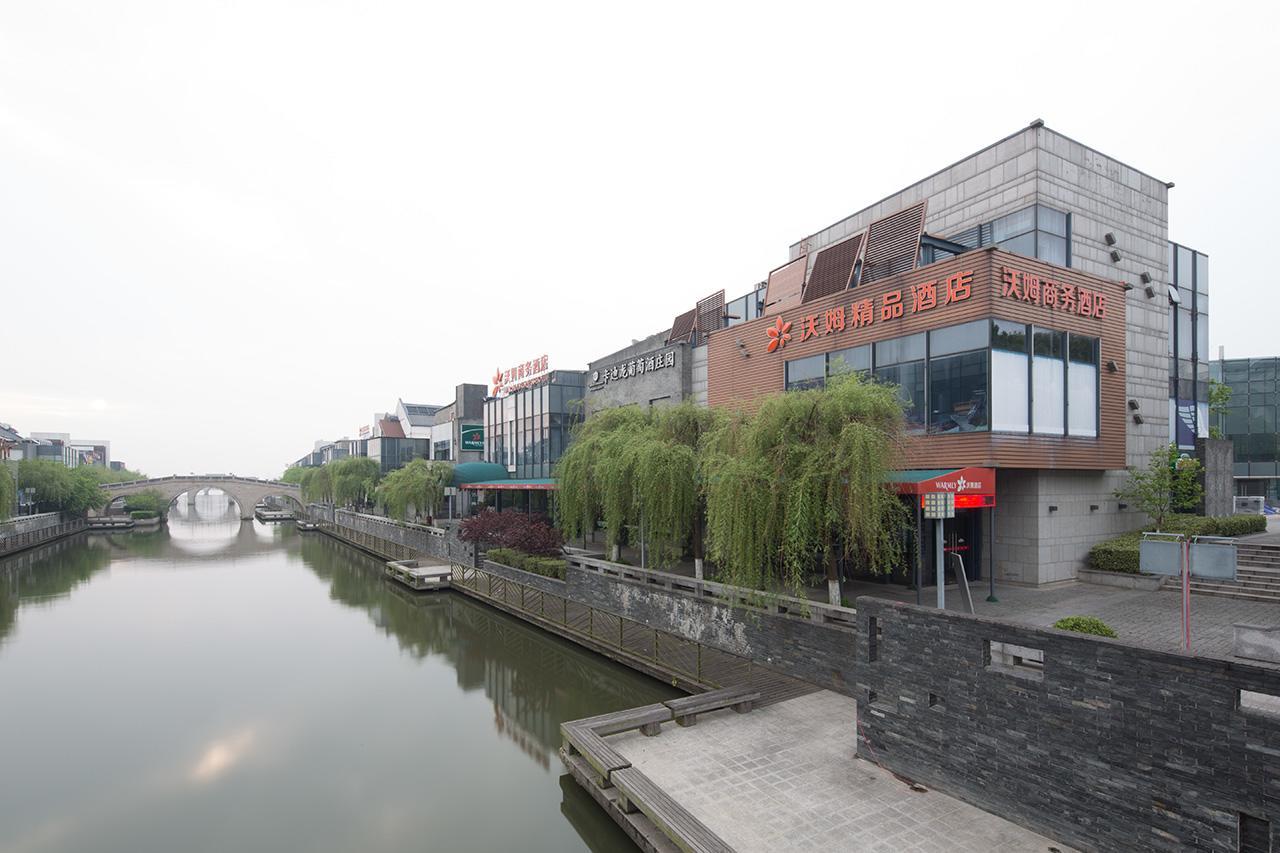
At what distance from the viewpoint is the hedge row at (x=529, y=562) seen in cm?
2130

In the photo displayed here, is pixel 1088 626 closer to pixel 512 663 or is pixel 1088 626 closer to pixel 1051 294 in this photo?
pixel 1051 294

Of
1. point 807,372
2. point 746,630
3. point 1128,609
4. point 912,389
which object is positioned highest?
point 807,372

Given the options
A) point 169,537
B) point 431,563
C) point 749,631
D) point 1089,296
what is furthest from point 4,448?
point 1089,296

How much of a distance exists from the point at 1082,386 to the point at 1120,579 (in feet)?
16.2

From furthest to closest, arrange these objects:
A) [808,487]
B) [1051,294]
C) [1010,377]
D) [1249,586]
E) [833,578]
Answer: [1051,294]
[1010,377]
[1249,586]
[833,578]
[808,487]

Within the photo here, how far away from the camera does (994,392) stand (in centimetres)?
1459

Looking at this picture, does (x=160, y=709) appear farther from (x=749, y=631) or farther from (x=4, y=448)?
(x=4, y=448)

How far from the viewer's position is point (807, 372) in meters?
19.2

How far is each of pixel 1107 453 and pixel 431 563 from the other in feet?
92.0

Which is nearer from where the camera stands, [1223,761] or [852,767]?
[1223,761]

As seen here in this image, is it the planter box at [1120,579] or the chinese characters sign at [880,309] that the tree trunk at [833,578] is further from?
the planter box at [1120,579]

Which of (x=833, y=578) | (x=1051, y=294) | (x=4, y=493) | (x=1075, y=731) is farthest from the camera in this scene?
(x=4, y=493)

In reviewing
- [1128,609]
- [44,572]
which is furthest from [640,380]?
[44,572]

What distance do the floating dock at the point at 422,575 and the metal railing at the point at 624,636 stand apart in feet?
8.58
